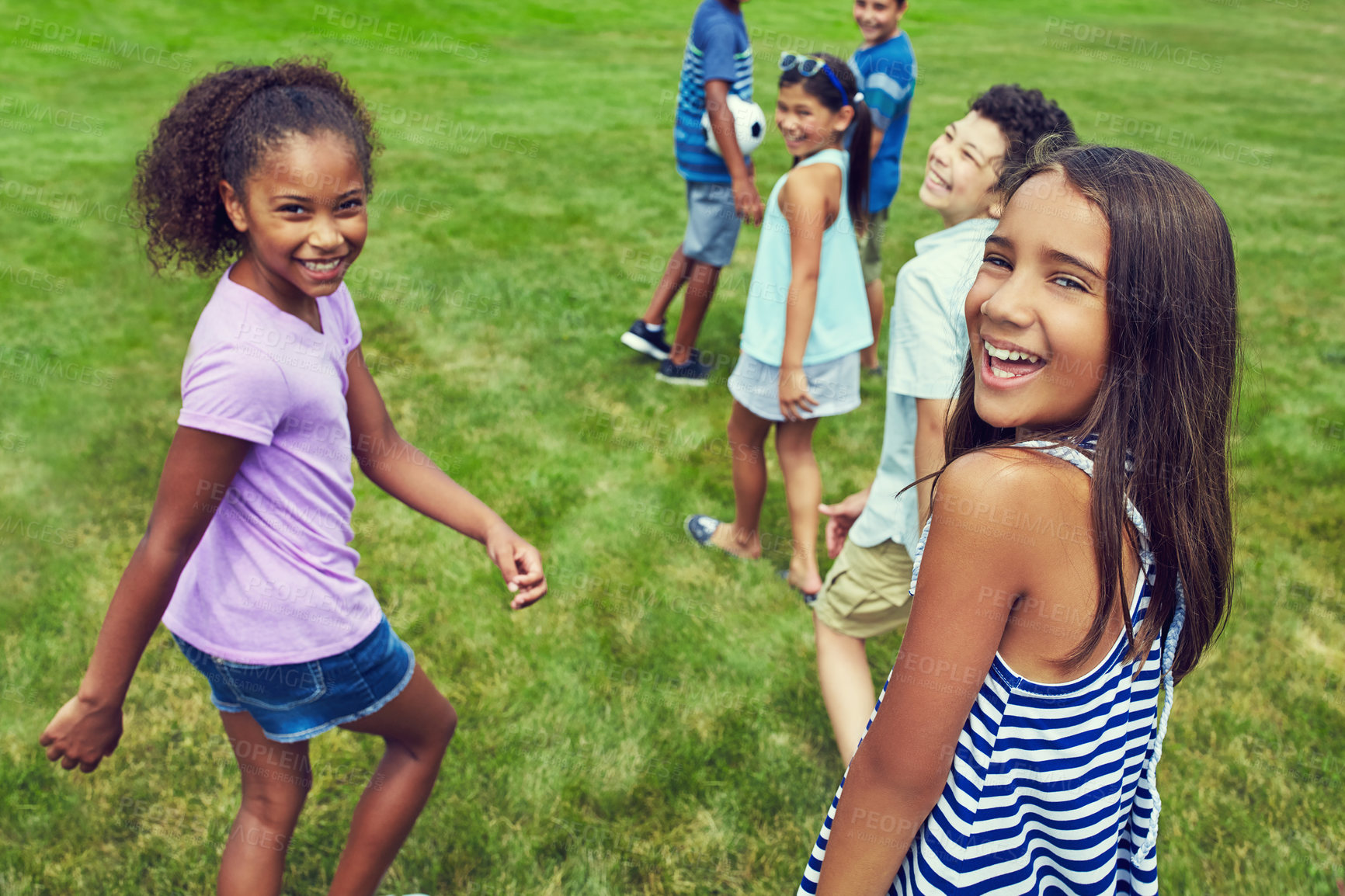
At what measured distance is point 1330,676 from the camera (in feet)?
10.8

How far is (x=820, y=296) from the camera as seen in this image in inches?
130

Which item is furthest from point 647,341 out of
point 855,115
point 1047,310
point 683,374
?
point 1047,310

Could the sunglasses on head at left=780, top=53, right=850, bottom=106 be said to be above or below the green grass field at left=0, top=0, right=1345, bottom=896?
above

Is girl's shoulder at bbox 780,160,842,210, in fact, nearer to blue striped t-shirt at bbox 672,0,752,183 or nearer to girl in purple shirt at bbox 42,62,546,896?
girl in purple shirt at bbox 42,62,546,896

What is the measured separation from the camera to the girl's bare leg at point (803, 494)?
11.5 feet

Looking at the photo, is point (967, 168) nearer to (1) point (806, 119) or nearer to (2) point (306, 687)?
(1) point (806, 119)

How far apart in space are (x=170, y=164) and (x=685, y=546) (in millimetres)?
2449

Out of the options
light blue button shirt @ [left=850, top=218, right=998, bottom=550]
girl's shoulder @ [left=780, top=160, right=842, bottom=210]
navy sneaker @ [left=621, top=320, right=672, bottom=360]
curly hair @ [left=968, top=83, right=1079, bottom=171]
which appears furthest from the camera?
navy sneaker @ [left=621, top=320, right=672, bottom=360]

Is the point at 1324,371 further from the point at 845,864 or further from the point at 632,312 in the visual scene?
the point at 845,864

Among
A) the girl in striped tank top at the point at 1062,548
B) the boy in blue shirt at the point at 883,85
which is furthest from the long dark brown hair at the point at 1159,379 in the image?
Result: the boy in blue shirt at the point at 883,85

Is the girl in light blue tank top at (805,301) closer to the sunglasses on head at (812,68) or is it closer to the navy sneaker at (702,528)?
the sunglasses on head at (812,68)

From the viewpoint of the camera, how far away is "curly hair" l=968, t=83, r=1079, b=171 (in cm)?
243

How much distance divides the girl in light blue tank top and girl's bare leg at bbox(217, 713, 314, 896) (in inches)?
76.8

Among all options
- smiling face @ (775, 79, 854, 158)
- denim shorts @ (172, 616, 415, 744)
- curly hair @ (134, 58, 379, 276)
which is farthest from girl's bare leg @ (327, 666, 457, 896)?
smiling face @ (775, 79, 854, 158)
